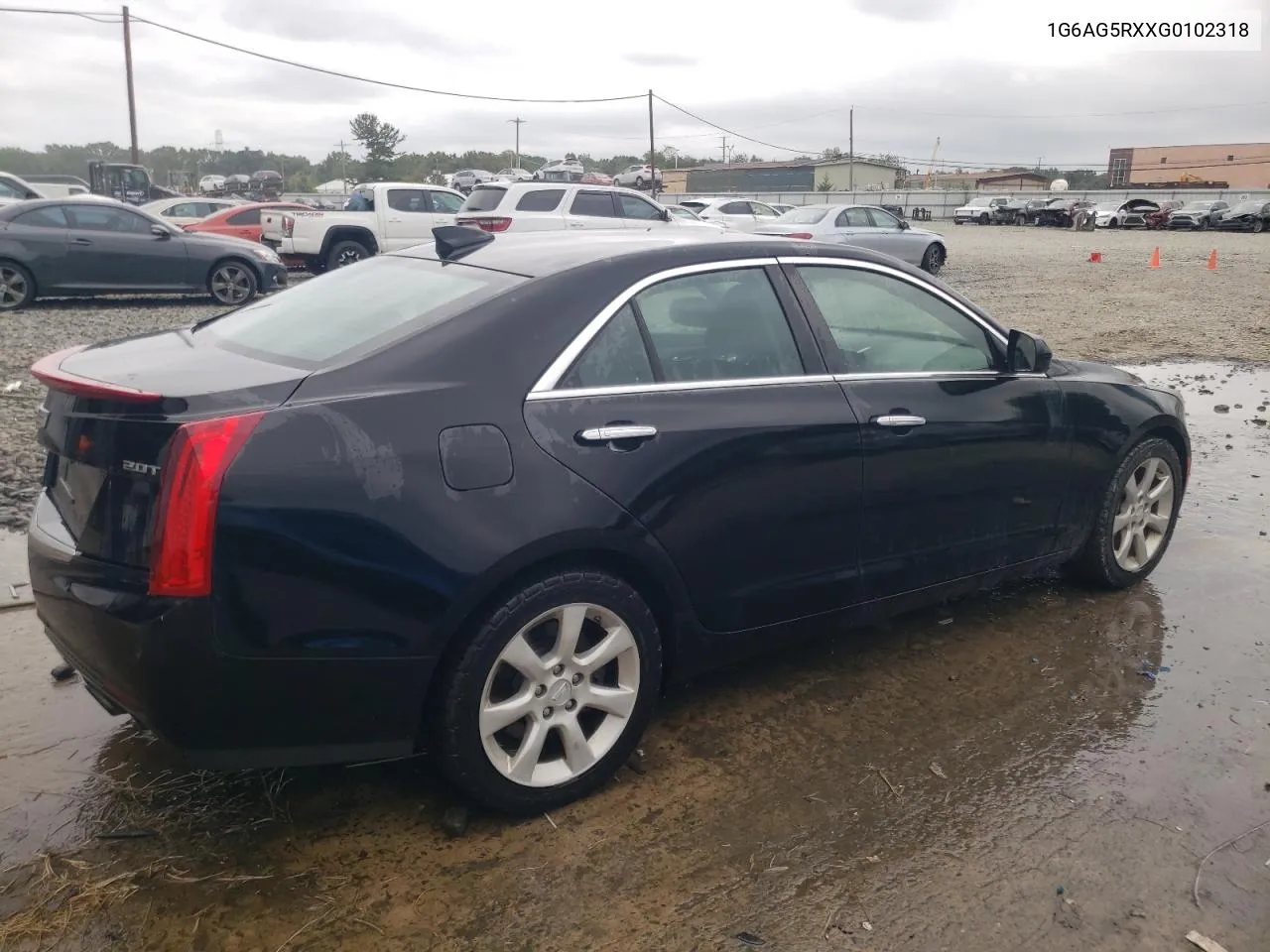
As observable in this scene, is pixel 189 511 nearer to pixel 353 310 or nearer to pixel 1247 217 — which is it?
pixel 353 310

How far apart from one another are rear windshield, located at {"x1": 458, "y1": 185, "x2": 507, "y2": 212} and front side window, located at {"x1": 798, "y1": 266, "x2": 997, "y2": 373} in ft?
44.3

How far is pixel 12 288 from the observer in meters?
12.7

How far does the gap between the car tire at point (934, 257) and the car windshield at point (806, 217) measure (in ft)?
8.54

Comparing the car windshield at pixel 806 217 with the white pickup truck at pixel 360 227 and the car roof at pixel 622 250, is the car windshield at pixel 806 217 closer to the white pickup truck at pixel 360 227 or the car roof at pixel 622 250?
the white pickup truck at pixel 360 227

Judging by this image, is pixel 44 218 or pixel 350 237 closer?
pixel 44 218

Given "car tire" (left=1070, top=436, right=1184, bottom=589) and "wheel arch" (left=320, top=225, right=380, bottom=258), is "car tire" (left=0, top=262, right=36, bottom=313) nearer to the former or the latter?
"wheel arch" (left=320, top=225, right=380, bottom=258)

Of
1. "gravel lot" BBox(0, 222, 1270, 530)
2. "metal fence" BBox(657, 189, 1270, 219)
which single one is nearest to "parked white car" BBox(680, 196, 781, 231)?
"gravel lot" BBox(0, 222, 1270, 530)

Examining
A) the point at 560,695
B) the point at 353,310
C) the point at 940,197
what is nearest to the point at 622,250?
the point at 353,310

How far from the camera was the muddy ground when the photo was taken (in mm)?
2604

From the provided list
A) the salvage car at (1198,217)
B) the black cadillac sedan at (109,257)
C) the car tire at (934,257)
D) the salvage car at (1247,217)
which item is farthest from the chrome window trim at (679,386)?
the salvage car at (1198,217)

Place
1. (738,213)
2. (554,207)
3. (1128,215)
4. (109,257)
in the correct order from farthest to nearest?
(1128,215) < (738,213) < (554,207) < (109,257)

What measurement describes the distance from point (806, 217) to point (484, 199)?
6359mm

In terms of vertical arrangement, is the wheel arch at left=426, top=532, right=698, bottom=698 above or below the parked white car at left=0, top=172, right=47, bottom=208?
below

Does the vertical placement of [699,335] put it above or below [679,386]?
above
